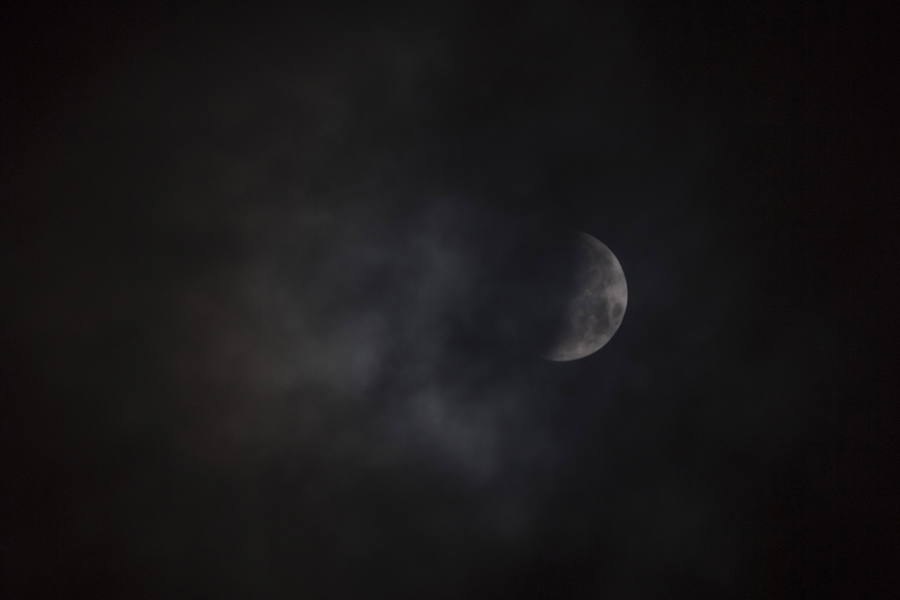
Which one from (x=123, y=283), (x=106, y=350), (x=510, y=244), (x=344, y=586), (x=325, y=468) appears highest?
(x=510, y=244)

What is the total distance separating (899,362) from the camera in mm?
12570

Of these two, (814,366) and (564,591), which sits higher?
(814,366)

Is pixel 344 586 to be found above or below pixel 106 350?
below

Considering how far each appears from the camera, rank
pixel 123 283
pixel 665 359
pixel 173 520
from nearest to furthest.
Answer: pixel 123 283, pixel 173 520, pixel 665 359

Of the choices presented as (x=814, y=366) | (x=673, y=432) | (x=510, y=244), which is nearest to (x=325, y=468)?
(x=510, y=244)

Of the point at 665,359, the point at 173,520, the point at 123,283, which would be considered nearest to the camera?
the point at 123,283

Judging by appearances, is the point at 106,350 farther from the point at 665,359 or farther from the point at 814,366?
the point at 814,366

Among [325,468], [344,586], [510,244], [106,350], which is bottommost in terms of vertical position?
[344,586]

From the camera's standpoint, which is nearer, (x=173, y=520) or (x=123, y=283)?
(x=123, y=283)

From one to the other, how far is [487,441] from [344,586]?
4.10m

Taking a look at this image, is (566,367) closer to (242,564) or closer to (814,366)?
(814,366)

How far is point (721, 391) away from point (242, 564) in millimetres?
9634

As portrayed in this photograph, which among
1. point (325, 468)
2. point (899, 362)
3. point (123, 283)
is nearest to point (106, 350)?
point (123, 283)

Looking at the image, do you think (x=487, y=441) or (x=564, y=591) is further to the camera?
(x=564, y=591)
